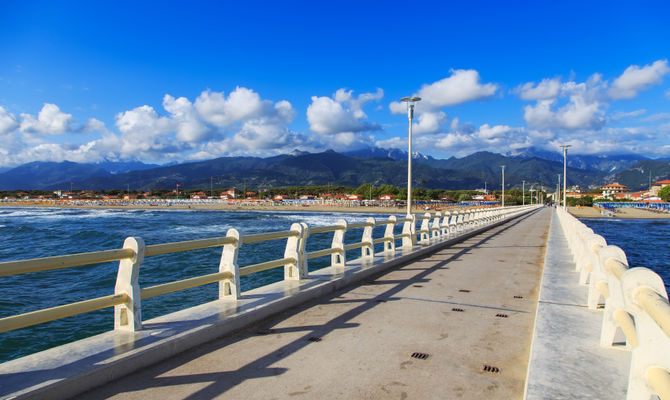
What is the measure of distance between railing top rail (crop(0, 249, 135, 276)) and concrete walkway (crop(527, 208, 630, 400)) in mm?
3820

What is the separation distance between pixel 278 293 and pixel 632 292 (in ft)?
16.3

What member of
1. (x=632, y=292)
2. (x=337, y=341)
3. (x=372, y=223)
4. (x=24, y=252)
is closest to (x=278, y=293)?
(x=337, y=341)

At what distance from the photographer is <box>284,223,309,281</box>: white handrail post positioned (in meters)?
7.58

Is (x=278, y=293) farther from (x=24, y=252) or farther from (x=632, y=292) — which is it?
(x=24, y=252)

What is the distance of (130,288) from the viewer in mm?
4609

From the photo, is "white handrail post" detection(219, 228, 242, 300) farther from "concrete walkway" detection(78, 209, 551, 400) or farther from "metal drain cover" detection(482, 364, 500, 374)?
"metal drain cover" detection(482, 364, 500, 374)

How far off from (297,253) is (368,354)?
3.36 m

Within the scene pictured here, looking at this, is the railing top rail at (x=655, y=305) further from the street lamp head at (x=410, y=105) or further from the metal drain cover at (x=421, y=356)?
the street lamp head at (x=410, y=105)

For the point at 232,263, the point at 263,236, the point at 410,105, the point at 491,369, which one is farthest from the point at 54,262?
the point at 410,105

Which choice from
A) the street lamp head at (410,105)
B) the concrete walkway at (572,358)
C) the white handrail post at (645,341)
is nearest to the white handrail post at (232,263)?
the concrete walkway at (572,358)

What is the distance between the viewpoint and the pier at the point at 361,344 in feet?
10.8

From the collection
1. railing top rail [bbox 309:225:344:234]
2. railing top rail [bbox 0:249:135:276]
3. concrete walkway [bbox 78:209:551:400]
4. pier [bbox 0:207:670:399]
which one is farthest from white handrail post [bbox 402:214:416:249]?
railing top rail [bbox 0:249:135:276]

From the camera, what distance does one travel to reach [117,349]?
13.5 ft

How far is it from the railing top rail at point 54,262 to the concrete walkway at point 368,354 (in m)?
1.21
